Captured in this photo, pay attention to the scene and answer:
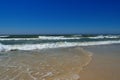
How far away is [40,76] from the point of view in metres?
6.31

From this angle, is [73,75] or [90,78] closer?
[90,78]

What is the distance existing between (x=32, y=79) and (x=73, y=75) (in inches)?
51.3

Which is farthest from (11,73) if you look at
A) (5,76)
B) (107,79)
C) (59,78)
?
(107,79)

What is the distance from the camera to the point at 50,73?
6.72m

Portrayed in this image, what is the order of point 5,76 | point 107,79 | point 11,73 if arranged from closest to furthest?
point 107,79 < point 5,76 < point 11,73

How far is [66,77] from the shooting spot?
6.08 m

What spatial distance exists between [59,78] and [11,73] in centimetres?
175

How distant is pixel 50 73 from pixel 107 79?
1.91m

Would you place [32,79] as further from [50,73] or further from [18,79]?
[50,73]

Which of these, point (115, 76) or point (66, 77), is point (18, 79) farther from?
A: point (115, 76)

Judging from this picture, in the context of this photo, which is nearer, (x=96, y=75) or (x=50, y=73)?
(x=96, y=75)

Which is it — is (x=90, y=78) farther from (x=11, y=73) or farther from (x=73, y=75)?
(x=11, y=73)

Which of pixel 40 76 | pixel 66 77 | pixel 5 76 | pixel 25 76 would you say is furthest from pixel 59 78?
pixel 5 76

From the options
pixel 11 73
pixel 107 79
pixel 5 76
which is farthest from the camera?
pixel 11 73
